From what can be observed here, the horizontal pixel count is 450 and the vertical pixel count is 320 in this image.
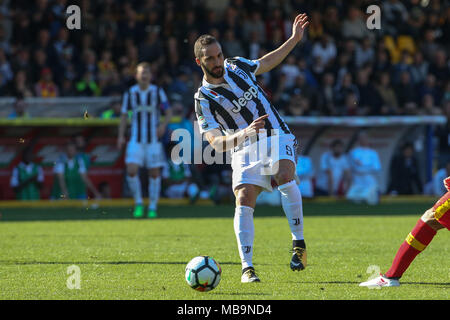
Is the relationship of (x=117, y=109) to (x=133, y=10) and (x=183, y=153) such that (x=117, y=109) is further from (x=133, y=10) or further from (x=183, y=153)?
(x=133, y=10)

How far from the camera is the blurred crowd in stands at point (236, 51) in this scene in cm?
1811

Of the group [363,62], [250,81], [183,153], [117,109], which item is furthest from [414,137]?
[250,81]

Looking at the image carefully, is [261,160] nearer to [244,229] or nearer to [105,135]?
[244,229]

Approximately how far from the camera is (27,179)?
1681 centimetres

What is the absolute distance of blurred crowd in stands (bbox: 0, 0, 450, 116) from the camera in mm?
18109

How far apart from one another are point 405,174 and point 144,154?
6.19 m

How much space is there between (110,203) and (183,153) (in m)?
1.71

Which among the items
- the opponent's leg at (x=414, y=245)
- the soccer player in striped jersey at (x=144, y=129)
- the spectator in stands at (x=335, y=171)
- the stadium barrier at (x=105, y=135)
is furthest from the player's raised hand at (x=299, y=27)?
the spectator in stands at (x=335, y=171)

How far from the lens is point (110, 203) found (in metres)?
16.8

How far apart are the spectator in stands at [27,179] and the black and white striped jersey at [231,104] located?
1004 centimetres

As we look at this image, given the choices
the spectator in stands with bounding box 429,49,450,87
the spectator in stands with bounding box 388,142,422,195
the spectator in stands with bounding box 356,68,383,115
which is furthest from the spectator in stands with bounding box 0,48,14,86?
the spectator in stands with bounding box 429,49,450,87

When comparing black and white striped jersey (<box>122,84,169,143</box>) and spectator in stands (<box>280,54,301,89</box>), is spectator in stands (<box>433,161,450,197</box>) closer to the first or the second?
spectator in stands (<box>280,54,301,89</box>)

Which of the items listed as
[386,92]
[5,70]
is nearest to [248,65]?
[5,70]
